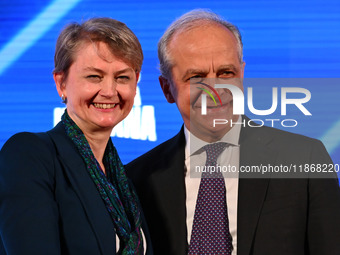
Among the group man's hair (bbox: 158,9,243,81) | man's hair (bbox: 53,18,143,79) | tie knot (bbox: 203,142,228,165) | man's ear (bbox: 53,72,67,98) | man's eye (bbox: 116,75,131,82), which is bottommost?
tie knot (bbox: 203,142,228,165)

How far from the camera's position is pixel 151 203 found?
220 cm

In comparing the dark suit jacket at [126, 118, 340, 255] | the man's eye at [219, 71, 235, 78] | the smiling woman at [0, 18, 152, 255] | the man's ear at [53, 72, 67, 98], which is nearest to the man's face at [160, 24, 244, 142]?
the man's eye at [219, 71, 235, 78]

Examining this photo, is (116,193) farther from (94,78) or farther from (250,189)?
(250,189)

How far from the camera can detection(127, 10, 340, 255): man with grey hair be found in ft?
6.46

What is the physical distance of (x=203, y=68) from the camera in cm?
217

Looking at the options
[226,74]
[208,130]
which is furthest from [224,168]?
[226,74]

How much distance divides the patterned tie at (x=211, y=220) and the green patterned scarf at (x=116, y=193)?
0.77 feet

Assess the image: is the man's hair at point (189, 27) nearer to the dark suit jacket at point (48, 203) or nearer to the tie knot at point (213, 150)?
the tie knot at point (213, 150)

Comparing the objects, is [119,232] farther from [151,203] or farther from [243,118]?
[243,118]

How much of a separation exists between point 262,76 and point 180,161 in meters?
0.93

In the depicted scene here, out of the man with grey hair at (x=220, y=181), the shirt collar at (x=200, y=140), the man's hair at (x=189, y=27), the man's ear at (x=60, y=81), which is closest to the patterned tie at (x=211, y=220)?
the man with grey hair at (x=220, y=181)

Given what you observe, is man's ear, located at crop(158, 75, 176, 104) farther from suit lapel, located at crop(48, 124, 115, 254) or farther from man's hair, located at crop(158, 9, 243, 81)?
suit lapel, located at crop(48, 124, 115, 254)

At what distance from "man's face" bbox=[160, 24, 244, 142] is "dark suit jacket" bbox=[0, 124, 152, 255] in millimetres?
588

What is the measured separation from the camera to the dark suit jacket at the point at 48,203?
157 cm
